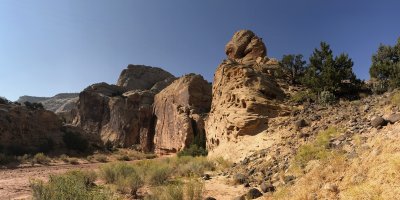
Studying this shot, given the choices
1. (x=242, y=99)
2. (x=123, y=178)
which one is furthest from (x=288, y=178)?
(x=242, y=99)

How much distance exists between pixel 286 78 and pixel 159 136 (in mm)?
24977

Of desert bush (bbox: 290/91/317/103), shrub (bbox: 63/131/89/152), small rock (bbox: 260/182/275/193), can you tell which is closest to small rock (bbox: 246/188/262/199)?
small rock (bbox: 260/182/275/193)

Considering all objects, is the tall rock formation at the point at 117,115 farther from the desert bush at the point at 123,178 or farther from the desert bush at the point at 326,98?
the desert bush at the point at 326,98

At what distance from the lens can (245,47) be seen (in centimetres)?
3319

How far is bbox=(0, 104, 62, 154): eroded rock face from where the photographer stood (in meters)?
36.3

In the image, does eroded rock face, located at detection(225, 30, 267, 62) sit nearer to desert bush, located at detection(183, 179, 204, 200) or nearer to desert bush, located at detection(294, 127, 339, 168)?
desert bush, located at detection(294, 127, 339, 168)

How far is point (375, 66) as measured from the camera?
83.7 ft

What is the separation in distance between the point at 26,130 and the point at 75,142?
6284mm

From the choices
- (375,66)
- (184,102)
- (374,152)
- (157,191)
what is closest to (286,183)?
(374,152)

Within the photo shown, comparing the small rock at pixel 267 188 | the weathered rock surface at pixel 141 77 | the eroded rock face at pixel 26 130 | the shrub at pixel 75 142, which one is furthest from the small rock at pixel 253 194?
the weathered rock surface at pixel 141 77

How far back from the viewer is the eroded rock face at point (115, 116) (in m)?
51.2

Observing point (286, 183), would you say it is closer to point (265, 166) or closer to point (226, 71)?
point (265, 166)

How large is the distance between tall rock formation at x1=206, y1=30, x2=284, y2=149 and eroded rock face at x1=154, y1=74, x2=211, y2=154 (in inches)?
410

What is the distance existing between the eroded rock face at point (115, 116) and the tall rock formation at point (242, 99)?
25.6m
